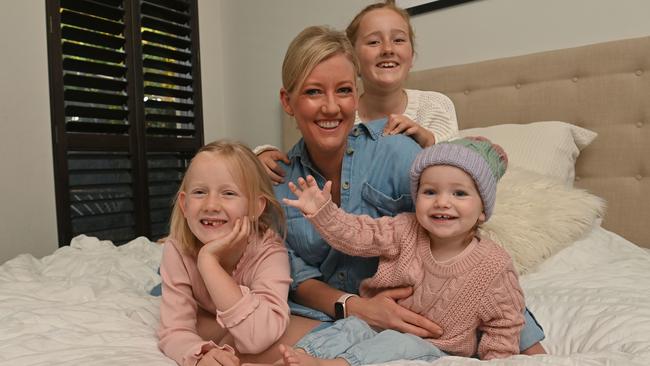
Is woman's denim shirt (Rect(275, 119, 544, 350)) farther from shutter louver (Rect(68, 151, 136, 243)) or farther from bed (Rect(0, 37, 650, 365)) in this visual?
shutter louver (Rect(68, 151, 136, 243))

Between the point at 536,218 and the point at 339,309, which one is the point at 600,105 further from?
the point at 339,309

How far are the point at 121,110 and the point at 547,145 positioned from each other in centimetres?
211

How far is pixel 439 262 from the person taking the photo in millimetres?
1013

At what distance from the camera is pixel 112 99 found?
109 inches

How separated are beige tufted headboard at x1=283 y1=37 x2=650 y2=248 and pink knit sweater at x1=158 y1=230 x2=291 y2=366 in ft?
4.62

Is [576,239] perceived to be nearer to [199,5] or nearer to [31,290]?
[31,290]

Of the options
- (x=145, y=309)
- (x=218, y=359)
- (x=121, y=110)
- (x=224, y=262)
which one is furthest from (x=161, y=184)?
(x=218, y=359)

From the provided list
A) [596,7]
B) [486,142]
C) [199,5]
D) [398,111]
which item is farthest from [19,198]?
[596,7]

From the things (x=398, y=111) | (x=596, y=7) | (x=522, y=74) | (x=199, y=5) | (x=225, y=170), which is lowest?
(x=225, y=170)

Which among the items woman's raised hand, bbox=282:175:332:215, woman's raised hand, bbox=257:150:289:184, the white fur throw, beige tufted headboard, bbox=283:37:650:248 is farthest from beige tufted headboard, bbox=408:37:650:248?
woman's raised hand, bbox=282:175:332:215

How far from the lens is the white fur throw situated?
1432mm

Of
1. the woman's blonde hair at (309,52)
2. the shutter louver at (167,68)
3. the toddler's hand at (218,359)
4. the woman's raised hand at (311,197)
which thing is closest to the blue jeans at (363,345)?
the toddler's hand at (218,359)

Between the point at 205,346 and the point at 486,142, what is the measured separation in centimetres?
68

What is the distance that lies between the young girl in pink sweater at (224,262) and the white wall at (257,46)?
1.53 metres
